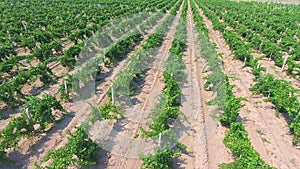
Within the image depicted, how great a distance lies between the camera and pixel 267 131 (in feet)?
32.2

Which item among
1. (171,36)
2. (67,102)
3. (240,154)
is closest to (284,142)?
(240,154)

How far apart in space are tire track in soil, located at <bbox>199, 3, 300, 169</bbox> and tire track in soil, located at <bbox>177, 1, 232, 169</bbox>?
136cm

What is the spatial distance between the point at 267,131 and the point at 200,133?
9.52 ft

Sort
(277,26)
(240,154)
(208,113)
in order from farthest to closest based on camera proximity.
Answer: (277,26) < (208,113) < (240,154)

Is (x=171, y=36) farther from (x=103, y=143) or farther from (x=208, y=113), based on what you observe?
(x=103, y=143)

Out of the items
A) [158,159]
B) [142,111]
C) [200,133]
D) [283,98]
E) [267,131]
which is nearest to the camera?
[158,159]

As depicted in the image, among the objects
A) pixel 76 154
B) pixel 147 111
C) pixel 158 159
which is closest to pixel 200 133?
pixel 147 111

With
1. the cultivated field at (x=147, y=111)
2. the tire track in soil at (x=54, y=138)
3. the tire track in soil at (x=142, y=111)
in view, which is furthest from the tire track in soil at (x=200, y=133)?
the tire track in soil at (x=54, y=138)

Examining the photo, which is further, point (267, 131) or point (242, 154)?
point (267, 131)

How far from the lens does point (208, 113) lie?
35.8 feet

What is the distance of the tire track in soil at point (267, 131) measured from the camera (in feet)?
27.9

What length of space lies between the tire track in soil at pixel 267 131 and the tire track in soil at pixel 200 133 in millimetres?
1362

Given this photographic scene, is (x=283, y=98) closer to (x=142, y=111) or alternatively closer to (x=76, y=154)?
(x=142, y=111)

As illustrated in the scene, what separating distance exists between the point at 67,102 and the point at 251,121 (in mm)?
8575
